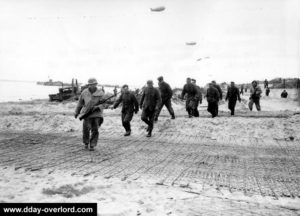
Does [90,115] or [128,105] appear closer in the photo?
→ [90,115]

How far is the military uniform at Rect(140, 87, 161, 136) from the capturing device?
10781mm

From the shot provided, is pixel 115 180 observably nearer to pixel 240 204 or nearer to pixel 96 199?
pixel 96 199

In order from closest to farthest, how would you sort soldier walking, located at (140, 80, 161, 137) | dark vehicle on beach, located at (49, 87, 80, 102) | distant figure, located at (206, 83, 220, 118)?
soldier walking, located at (140, 80, 161, 137) < distant figure, located at (206, 83, 220, 118) < dark vehicle on beach, located at (49, 87, 80, 102)

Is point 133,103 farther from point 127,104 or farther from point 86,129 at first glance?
point 86,129

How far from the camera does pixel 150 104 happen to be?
10.8 m

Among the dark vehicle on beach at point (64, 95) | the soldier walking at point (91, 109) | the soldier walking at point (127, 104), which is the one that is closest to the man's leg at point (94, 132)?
the soldier walking at point (91, 109)

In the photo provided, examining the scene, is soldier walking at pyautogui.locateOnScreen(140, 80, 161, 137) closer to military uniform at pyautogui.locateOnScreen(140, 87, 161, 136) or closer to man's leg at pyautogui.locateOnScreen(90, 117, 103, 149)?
military uniform at pyautogui.locateOnScreen(140, 87, 161, 136)

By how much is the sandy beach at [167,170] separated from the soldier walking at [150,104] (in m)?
0.52

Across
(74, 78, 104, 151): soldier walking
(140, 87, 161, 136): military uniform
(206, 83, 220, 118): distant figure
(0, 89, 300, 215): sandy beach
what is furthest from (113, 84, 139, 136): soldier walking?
(206, 83, 220, 118): distant figure

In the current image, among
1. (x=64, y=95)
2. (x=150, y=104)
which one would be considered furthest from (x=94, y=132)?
(x=64, y=95)

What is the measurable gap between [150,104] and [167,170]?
4.73 metres

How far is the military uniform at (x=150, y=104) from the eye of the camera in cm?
1078

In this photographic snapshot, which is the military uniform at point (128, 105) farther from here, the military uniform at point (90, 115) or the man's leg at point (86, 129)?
the man's leg at point (86, 129)

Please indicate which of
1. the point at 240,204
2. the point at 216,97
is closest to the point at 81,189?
the point at 240,204
